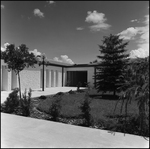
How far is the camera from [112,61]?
396 inches

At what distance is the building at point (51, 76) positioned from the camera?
12688 mm

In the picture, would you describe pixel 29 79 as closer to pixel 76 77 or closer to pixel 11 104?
pixel 11 104

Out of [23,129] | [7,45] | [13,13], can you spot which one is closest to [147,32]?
[23,129]

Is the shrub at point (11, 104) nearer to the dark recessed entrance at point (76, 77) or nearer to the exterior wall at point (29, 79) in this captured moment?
the exterior wall at point (29, 79)

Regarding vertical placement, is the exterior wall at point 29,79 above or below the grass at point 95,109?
above

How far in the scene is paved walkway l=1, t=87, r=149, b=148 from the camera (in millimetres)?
3189

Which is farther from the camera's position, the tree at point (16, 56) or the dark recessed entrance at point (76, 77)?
the dark recessed entrance at point (76, 77)

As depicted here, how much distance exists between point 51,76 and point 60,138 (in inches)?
546

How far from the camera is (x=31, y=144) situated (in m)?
3.22

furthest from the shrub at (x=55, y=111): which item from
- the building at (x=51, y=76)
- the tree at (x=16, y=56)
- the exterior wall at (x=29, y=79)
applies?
the exterior wall at (x=29, y=79)

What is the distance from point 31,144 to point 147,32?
486cm

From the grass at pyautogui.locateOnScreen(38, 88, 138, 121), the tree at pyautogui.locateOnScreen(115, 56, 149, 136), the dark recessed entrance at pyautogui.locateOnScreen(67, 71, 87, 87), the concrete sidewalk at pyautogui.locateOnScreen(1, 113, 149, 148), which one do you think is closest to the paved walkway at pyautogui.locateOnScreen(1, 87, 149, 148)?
the concrete sidewalk at pyautogui.locateOnScreen(1, 113, 149, 148)

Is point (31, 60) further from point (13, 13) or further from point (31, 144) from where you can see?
point (31, 144)

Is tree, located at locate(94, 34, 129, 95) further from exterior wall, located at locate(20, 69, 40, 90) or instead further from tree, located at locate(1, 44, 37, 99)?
exterior wall, located at locate(20, 69, 40, 90)
